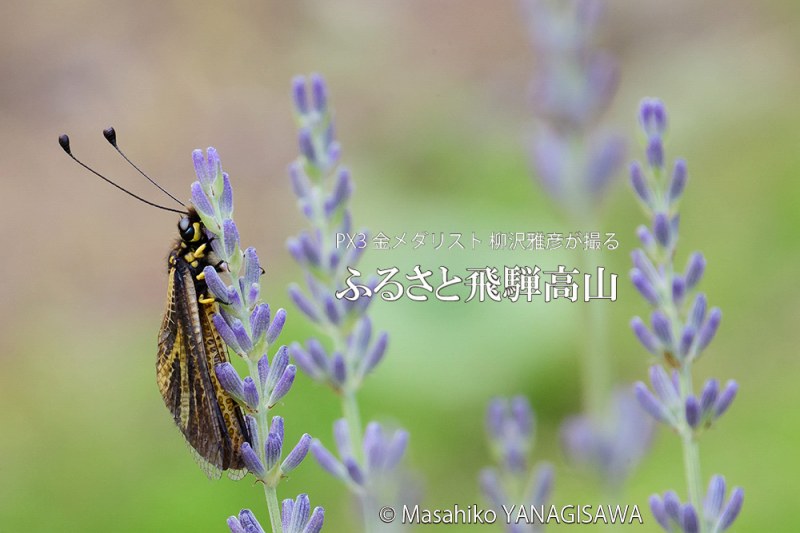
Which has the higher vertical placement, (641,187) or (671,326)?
(641,187)

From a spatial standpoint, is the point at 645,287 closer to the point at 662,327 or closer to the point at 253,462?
the point at 662,327

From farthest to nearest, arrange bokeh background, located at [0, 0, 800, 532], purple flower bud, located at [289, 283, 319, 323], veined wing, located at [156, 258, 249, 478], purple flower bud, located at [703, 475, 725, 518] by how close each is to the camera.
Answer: bokeh background, located at [0, 0, 800, 532], purple flower bud, located at [289, 283, 319, 323], veined wing, located at [156, 258, 249, 478], purple flower bud, located at [703, 475, 725, 518]

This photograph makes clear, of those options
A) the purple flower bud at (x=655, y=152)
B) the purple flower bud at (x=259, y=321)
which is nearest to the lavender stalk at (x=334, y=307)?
the purple flower bud at (x=259, y=321)

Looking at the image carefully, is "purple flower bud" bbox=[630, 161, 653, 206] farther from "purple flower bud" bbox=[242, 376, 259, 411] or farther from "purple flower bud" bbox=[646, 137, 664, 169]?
"purple flower bud" bbox=[242, 376, 259, 411]

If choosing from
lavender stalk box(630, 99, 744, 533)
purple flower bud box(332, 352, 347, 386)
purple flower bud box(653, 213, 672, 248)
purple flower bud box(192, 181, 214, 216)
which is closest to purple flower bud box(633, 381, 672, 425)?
lavender stalk box(630, 99, 744, 533)

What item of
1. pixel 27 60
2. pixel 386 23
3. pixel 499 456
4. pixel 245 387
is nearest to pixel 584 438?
pixel 499 456

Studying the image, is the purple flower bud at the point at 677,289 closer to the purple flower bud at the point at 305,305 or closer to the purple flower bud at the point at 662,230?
the purple flower bud at the point at 662,230

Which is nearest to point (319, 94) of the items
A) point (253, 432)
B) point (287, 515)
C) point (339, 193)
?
point (339, 193)
